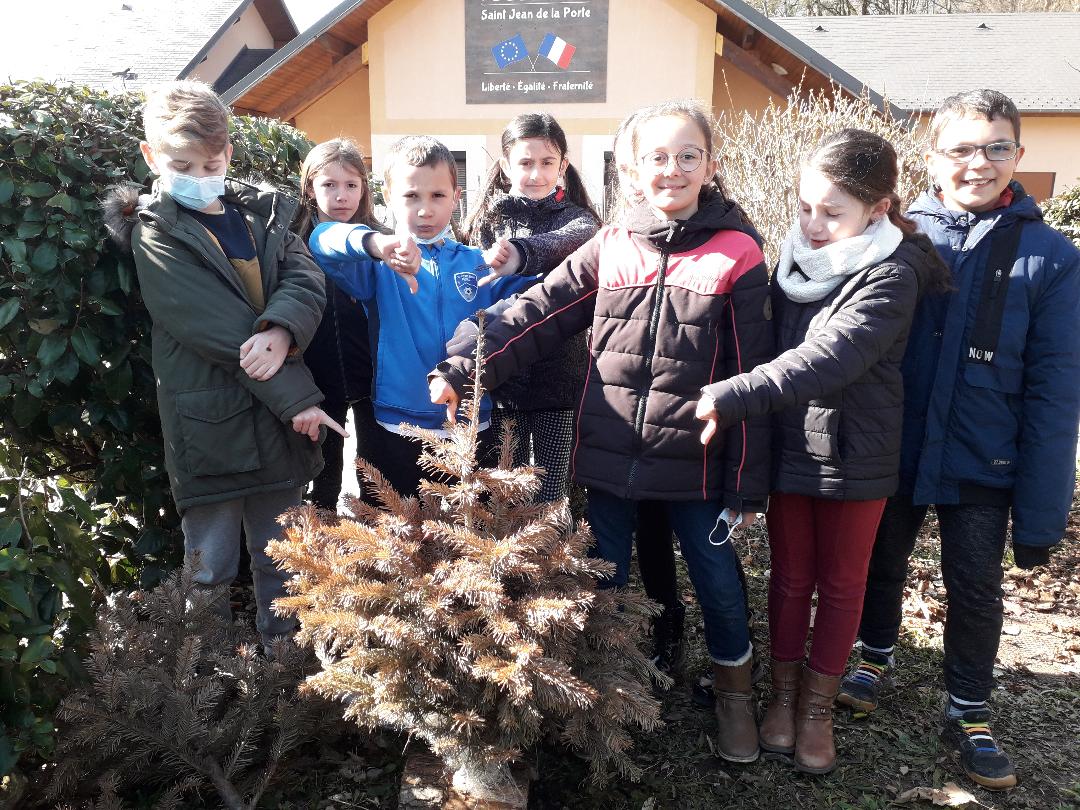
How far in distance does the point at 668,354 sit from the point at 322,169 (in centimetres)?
160

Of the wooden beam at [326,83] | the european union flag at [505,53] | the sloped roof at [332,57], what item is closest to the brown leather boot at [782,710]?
the sloped roof at [332,57]

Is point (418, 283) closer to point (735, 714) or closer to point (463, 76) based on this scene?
point (735, 714)

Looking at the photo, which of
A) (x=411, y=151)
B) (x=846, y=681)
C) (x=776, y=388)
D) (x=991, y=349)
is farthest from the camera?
(x=846, y=681)

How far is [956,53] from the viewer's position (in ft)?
52.1

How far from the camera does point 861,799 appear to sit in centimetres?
255

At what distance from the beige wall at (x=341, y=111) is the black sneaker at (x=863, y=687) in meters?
11.9

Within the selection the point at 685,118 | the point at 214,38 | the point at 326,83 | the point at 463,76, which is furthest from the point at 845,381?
the point at 214,38

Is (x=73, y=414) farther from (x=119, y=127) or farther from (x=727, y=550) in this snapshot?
(x=727, y=550)

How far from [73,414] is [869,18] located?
63.3 ft

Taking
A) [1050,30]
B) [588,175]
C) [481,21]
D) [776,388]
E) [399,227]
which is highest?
[1050,30]

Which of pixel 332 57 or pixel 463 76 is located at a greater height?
pixel 332 57

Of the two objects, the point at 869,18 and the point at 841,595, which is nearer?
the point at 841,595

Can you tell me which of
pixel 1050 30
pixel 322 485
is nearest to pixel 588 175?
pixel 322 485

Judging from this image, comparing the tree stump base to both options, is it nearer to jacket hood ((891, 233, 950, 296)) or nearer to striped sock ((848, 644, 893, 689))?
striped sock ((848, 644, 893, 689))
